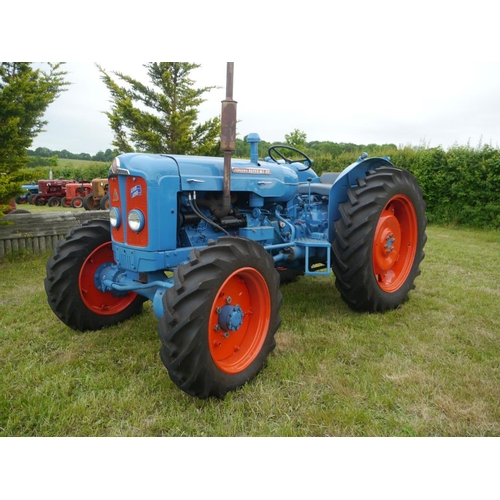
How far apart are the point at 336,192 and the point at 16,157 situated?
4.80 metres

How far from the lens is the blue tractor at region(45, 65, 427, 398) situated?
232 cm

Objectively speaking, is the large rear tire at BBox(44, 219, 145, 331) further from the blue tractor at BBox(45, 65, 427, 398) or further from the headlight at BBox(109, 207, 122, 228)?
the headlight at BBox(109, 207, 122, 228)

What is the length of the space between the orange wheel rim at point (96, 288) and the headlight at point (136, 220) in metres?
0.67

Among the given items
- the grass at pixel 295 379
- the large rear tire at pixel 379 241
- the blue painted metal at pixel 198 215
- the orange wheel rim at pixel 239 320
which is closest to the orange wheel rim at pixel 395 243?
the large rear tire at pixel 379 241

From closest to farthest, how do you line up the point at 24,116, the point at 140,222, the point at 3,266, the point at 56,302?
the point at 140,222 → the point at 56,302 → the point at 3,266 → the point at 24,116

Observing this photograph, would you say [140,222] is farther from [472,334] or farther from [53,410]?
[472,334]

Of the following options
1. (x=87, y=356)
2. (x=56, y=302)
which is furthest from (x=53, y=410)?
(x=56, y=302)

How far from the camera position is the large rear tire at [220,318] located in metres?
2.21

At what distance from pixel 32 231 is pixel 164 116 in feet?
21.4

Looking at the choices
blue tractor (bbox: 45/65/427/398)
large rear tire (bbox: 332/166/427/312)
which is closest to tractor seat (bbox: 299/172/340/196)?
blue tractor (bbox: 45/65/427/398)

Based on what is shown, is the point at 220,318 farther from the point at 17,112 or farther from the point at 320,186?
the point at 17,112

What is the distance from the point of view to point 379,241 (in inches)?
150

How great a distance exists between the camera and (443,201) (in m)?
10.6

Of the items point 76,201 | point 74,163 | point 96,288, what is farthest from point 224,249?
point 74,163
